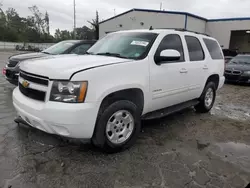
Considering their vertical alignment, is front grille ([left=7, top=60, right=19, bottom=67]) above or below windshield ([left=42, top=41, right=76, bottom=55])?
below

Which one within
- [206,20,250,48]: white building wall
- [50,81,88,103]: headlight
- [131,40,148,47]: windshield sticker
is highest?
[206,20,250,48]: white building wall

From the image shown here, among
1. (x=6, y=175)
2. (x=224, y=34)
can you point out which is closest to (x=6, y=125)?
(x=6, y=175)

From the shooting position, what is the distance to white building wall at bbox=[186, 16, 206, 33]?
19.7 m

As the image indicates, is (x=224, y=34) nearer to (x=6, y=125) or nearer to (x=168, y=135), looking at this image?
(x=168, y=135)

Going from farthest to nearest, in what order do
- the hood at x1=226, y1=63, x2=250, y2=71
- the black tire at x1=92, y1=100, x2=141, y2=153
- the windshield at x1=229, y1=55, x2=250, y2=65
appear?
the windshield at x1=229, y1=55, x2=250, y2=65, the hood at x1=226, y1=63, x2=250, y2=71, the black tire at x1=92, y1=100, x2=141, y2=153

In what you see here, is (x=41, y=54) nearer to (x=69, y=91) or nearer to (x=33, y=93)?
(x=33, y=93)

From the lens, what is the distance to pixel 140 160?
10.0ft

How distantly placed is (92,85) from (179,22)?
18910mm

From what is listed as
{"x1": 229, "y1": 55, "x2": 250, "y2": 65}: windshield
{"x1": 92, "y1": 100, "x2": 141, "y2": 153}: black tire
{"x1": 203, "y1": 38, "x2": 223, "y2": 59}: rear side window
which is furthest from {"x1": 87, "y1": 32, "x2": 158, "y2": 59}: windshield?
{"x1": 229, "y1": 55, "x2": 250, "y2": 65}: windshield

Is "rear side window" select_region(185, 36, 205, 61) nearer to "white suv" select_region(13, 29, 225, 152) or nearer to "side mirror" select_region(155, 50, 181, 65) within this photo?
"white suv" select_region(13, 29, 225, 152)

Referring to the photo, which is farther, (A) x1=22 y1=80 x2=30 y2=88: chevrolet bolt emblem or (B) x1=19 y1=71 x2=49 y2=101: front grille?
(A) x1=22 y1=80 x2=30 y2=88: chevrolet bolt emblem

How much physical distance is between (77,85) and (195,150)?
216 centimetres

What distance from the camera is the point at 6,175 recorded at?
2.58 meters

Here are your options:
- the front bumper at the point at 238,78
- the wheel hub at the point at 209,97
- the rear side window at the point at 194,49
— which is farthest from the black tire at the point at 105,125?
the front bumper at the point at 238,78
